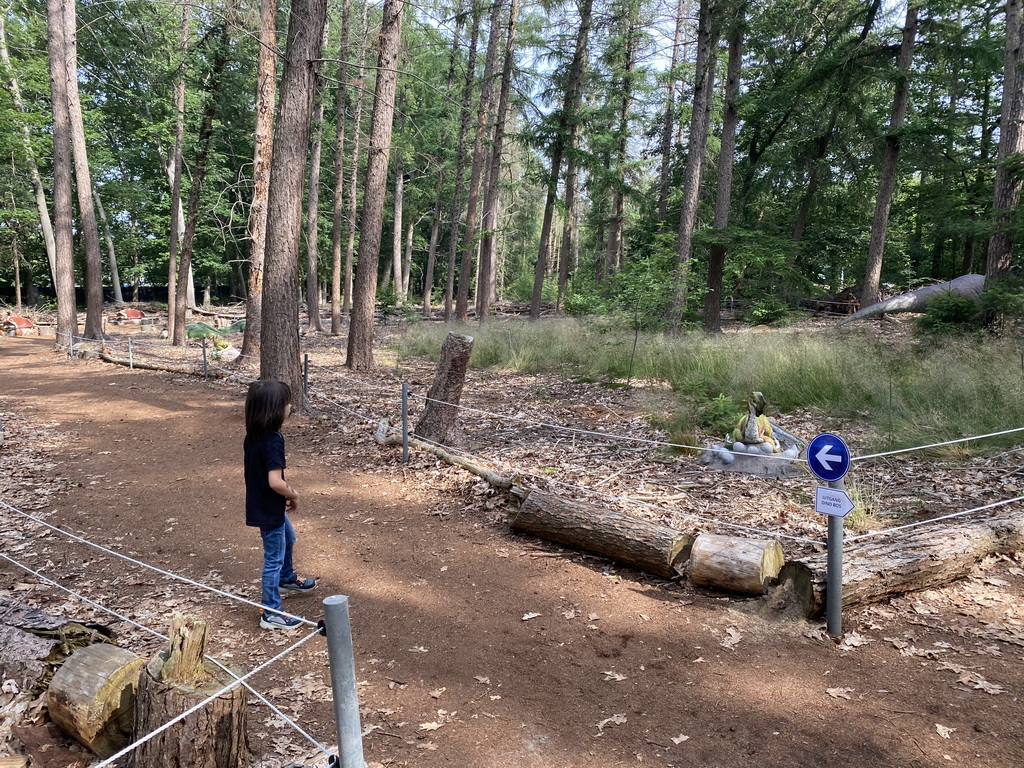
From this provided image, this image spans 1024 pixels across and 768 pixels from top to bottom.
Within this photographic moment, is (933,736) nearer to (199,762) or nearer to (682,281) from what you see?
→ (199,762)

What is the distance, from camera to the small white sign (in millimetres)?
3625

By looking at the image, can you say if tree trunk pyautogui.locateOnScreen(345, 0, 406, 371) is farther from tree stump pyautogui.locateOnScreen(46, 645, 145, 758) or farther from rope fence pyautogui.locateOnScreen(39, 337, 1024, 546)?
tree stump pyautogui.locateOnScreen(46, 645, 145, 758)

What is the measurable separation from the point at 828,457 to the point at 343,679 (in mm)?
3060

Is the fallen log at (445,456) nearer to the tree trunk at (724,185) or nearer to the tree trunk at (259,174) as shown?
the tree trunk at (259,174)

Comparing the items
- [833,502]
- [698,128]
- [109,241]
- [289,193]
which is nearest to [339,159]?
[698,128]

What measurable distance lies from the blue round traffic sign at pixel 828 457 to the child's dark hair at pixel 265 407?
3.38 meters

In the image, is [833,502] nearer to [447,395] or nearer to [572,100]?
[447,395]

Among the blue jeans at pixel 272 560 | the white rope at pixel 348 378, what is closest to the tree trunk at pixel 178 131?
the white rope at pixel 348 378

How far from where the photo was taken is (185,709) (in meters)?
2.52

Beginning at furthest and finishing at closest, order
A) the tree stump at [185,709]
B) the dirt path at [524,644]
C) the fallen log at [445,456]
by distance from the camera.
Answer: the fallen log at [445,456] → the dirt path at [524,644] → the tree stump at [185,709]

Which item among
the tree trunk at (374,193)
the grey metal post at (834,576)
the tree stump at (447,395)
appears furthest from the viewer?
the tree trunk at (374,193)

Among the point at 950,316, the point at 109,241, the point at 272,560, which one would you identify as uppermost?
the point at 109,241

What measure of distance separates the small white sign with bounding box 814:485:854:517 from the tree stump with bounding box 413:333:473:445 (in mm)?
4802

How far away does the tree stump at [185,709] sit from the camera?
255 centimetres
